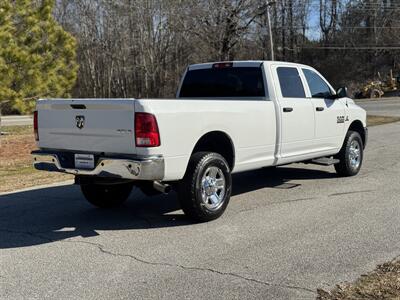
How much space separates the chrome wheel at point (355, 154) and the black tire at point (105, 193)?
13.6 ft

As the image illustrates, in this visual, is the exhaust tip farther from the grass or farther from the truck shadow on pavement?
the grass

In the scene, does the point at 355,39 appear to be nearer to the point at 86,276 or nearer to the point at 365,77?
the point at 365,77

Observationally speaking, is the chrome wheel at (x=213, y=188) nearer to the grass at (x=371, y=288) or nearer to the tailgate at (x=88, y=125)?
the tailgate at (x=88, y=125)

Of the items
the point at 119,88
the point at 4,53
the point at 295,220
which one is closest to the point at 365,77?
the point at 119,88

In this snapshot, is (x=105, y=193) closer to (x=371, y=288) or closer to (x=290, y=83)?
(x=290, y=83)

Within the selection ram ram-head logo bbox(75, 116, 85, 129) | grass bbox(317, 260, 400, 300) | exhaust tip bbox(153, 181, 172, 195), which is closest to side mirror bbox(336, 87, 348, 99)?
exhaust tip bbox(153, 181, 172, 195)

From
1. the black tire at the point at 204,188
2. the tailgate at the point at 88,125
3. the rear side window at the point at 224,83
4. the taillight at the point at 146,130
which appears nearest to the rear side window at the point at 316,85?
the rear side window at the point at 224,83

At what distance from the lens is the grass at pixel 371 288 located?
4.18 metres

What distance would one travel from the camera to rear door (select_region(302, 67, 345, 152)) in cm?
870

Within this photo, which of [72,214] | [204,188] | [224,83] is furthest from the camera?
[224,83]

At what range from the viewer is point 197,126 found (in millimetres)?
6398

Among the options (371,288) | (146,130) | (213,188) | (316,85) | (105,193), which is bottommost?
(371,288)

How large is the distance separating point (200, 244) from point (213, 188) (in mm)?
1139

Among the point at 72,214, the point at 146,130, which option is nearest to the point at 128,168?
the point at 146,130
